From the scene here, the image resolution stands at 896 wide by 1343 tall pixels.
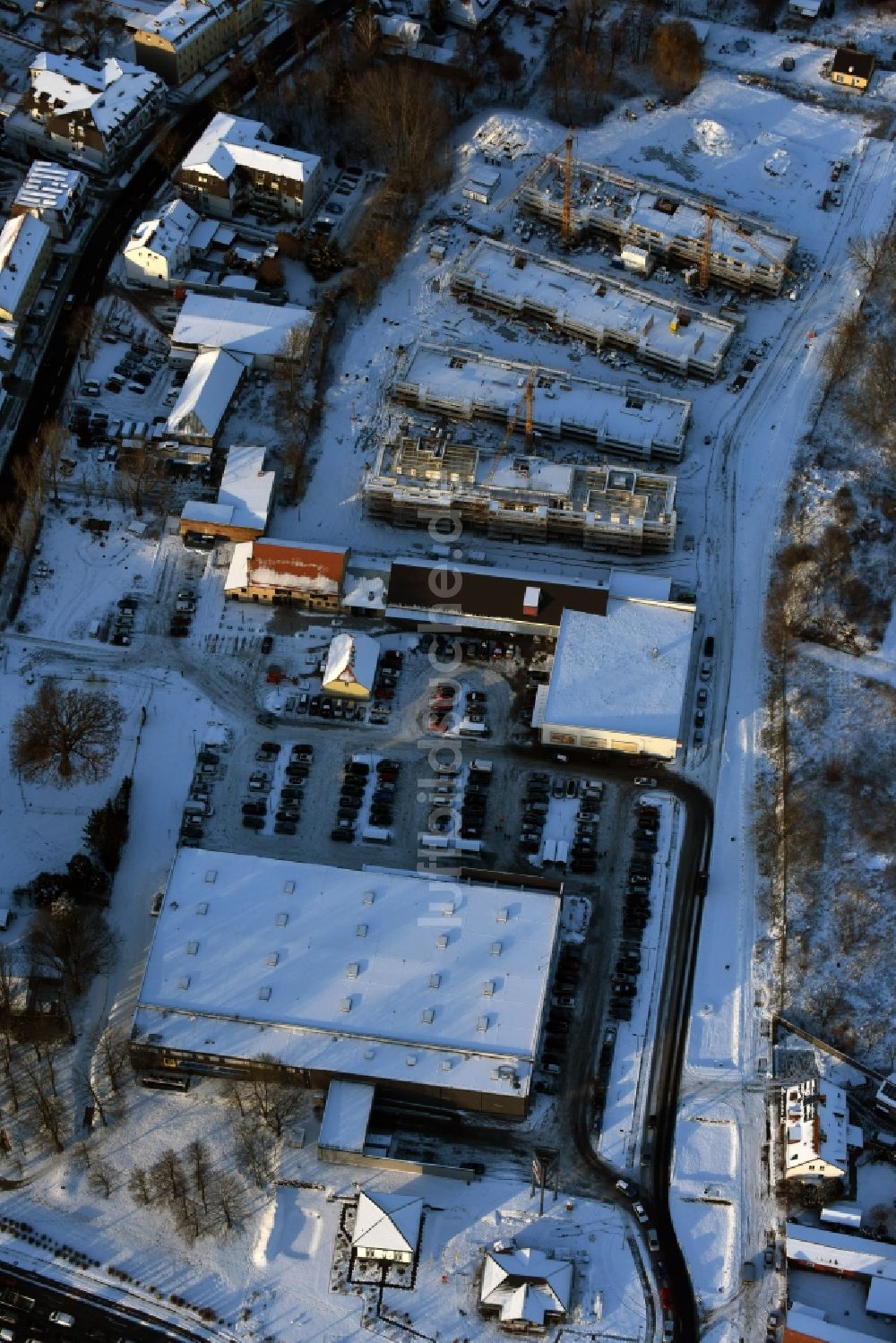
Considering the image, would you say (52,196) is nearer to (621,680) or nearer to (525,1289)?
(621,680)

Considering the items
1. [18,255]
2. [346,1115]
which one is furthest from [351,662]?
[18,255]

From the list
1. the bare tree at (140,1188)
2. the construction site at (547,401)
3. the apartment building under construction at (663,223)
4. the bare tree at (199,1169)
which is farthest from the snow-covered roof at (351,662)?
the apartment building under construction at (663,223)

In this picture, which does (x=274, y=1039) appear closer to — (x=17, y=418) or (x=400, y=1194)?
(x=400, y=1194)

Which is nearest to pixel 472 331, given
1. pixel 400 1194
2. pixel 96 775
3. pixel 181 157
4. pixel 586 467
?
pixel 586 467

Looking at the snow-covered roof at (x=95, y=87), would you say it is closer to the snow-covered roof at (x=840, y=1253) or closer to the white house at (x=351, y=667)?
the white house at (x=351, y=667)

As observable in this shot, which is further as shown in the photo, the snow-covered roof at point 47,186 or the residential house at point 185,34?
the residential house at point 185,34
